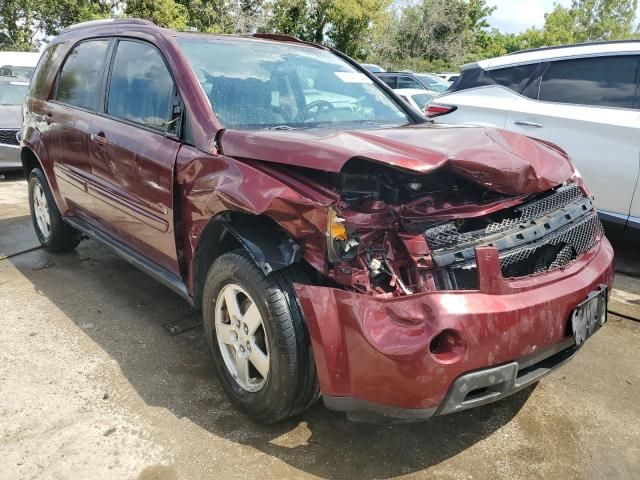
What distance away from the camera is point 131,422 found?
2547 mm

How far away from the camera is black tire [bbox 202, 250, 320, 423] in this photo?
2150 mm

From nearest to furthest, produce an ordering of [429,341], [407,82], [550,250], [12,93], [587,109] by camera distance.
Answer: [429,341] < [550,250] < [587,109] < [12,93] < [407,82]

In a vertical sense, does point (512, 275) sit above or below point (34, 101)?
below

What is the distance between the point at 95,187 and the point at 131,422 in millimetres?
1754

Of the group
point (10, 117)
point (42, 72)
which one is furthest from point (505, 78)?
point (10, 117)

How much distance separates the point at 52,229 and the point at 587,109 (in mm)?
4656

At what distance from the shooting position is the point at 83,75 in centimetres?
394

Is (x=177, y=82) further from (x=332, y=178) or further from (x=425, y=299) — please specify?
(x=425, y=299)

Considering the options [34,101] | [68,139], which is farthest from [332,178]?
[34,101]

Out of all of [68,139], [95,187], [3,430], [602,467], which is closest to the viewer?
[602,467]

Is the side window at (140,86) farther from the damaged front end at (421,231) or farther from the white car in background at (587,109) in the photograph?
the white car in background at (587,109)

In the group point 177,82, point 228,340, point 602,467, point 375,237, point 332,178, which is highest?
point 177,82

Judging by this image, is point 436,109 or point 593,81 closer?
point 593,81

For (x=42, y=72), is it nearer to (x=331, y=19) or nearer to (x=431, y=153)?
(x=431, y=153)
